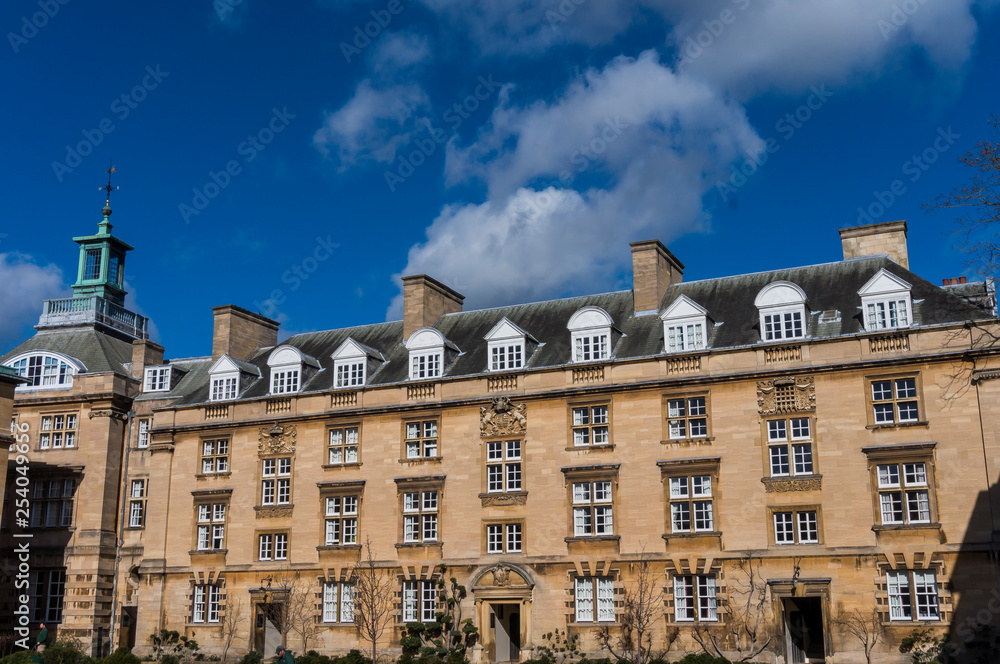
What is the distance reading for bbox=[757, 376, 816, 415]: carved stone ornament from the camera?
33625 mm

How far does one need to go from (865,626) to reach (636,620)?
7.44m

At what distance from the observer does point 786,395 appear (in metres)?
33.9

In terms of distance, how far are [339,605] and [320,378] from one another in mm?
10148

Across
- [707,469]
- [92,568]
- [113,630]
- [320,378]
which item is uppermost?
[320,378]

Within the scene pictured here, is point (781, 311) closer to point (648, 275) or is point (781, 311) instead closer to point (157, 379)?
point (648, 275)

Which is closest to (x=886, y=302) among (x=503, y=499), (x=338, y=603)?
(x=503, y=499)

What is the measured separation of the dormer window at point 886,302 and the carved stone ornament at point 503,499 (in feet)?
45.9

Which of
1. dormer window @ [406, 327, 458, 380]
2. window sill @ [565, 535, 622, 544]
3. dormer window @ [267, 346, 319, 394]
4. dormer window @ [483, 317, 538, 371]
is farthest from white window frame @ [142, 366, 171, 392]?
window sill @ [565, 535, 622, 544]

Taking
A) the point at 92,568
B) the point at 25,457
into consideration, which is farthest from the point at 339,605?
the point at 25,457

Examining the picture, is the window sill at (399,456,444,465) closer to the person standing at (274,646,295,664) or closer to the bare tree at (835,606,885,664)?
the person standing at (274,646,295,664)

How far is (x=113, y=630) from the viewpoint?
4372 cm

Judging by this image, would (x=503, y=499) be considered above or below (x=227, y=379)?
below

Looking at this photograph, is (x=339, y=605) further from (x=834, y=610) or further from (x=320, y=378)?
(x=834, y=610)

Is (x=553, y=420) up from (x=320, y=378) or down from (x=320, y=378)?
down
